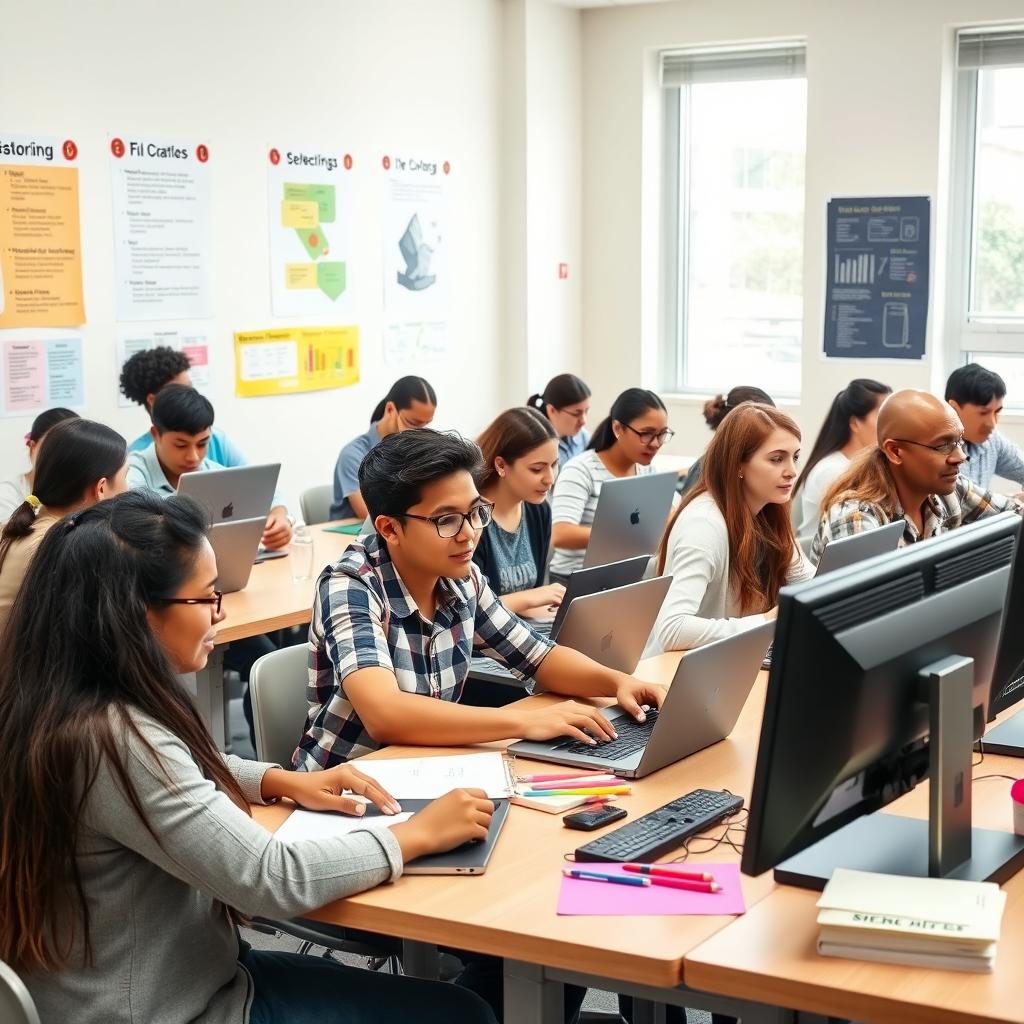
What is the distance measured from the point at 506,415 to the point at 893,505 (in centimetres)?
99

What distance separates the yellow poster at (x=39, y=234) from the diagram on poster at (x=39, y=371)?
2.1 inches

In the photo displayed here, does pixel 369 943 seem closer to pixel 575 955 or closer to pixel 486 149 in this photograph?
pixel 575 955

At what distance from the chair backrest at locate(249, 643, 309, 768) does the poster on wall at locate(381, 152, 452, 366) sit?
13.0ft

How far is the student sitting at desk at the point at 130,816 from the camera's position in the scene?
1554 mm

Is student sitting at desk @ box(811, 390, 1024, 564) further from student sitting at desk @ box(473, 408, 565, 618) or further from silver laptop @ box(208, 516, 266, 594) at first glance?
silver laptop @ box(208, 516, 266, 594)

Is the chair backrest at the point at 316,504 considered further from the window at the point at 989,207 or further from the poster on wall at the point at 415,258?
the window at the point at 989,207

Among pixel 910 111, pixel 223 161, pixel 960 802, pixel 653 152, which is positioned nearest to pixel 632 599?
pixel 960 802

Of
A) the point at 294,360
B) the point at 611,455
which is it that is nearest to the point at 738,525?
the point at 611,455

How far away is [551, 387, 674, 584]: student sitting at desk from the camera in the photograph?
4.44 meters

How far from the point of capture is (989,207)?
663 centimetres

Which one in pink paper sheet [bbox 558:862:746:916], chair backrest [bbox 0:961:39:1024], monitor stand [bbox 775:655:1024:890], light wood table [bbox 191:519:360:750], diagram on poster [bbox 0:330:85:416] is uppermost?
diagram on poster [bbox 0:330:85:416]

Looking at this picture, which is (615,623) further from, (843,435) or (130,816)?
(843,435)

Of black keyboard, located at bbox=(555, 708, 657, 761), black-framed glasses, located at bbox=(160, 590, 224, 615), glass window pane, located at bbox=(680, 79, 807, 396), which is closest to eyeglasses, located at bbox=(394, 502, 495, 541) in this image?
black keyboard, located at bbox=(555, 708, 657, 761)

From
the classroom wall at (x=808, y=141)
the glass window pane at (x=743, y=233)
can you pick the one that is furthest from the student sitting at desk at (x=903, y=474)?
the glass window pane at (x=743, y=233)
